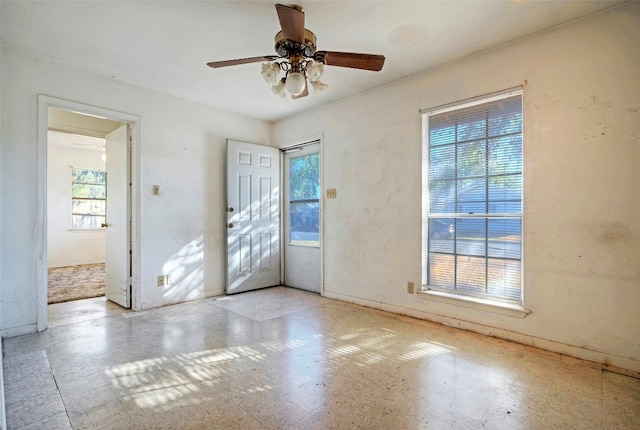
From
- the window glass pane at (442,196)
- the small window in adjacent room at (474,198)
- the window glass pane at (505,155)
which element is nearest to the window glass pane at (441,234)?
→ the small window in adjacent room at (474,198)

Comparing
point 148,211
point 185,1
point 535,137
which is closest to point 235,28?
point 185,1

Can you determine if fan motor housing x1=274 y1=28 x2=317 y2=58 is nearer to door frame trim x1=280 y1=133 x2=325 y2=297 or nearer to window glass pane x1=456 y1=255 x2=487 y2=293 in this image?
door frame trim x1=280 y1=133 x2=325 y2=297

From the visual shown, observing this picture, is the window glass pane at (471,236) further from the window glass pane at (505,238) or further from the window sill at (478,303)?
the window sill at (478,303)

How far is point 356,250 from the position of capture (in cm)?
383

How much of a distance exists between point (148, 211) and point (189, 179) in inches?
25.7

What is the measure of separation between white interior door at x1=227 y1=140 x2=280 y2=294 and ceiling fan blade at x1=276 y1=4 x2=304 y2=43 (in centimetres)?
256

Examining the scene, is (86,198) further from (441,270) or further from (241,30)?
(441,270)

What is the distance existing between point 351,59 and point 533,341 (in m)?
2.65

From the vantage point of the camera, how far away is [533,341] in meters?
2.54

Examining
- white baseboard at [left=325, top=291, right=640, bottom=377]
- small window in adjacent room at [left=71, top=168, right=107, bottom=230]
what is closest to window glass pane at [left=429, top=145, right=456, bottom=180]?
white baseboard at [left=325, top=291, right=640, bottom=377]

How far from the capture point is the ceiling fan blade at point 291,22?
5.54 ft

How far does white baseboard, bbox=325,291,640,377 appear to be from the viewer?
2170mm

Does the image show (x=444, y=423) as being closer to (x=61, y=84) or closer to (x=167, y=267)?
(x=167, y=267)

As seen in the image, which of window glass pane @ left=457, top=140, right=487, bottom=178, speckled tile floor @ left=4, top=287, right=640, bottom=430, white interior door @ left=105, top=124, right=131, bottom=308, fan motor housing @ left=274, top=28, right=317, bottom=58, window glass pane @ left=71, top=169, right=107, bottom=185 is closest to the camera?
speckled tile floor @ left=4, top=287, right=640, bottom=430
